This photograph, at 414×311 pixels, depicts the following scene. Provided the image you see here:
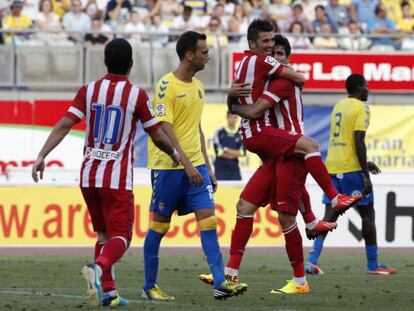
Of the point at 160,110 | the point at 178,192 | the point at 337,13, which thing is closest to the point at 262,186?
the point at 178,192

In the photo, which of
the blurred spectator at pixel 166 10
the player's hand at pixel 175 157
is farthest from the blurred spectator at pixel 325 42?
the player's hand at pixel 175 157

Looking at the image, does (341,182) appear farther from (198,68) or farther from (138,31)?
(138,31)

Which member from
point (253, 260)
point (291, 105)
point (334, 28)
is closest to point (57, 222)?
point (253, 260)

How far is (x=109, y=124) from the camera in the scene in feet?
31.6

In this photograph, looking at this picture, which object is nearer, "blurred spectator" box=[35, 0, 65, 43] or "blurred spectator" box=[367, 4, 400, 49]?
"blurred spectator" box=[35, 0, 65, 43]

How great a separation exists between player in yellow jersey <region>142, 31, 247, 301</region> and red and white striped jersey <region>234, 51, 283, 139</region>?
19.6 inches

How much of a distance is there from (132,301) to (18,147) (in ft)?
46.3

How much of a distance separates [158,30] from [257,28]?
575 inches

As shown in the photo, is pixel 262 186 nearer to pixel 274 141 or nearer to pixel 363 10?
pixel 274 141

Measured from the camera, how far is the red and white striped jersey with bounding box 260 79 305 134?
10.8 m

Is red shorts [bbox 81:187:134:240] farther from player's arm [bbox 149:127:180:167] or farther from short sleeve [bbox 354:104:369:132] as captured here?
short sleeve [bbox 354:104:369:132]

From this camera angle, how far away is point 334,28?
2606 cm

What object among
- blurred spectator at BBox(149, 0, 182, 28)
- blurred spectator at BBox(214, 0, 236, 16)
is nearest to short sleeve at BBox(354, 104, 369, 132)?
blurred spectator at BBox(149, 0, 182, 28)

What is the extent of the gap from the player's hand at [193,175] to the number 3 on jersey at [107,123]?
2.60 feet
